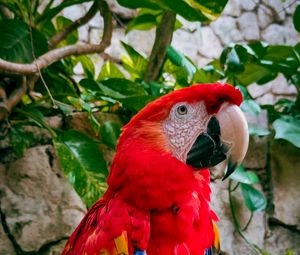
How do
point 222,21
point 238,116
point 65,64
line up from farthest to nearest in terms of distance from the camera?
point 222,21 < point 65,64 < point 238,116

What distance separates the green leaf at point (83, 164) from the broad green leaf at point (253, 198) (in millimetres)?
501

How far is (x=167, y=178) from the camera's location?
0.85 metres

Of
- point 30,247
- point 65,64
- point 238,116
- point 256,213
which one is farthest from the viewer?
point 256,213

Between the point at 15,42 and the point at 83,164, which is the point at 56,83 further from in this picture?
the point at 83,164

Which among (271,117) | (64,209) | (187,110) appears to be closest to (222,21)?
(271,117)

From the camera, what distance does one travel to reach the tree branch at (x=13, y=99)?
48.6 inches

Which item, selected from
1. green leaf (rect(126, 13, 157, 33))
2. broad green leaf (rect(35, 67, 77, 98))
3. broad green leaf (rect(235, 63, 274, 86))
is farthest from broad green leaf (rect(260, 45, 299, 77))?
broad green leaf (rect(35, 67, 77, 98))

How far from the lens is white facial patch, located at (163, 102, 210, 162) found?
2.88 ft

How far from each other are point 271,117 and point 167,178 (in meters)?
0.95

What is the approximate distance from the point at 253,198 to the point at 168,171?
714 mm

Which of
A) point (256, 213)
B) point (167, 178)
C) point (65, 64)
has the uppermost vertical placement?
point (65, 64)

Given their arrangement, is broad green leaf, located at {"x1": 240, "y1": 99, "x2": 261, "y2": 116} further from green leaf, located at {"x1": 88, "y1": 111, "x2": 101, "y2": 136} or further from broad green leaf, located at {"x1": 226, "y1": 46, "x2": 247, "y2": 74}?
green leaf, located at {"x1": 88, "y1": 111, "x2": 101, "y2": 136}

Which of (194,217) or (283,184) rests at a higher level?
(194,217)

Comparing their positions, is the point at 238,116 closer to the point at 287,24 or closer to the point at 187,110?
the point at 187,110
